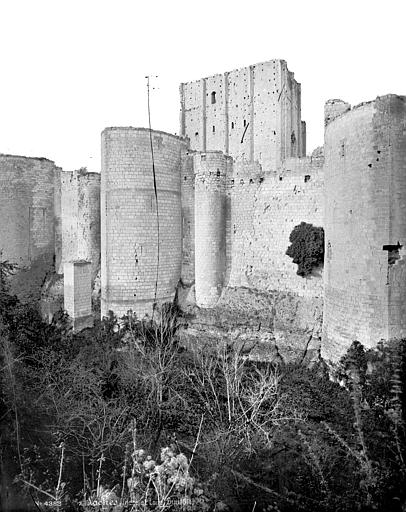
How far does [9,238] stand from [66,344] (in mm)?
9528

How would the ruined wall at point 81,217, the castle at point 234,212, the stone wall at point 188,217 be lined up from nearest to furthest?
the castle at point 234,212, the stone wall at point 188,217, the ruined wall at point 81,217

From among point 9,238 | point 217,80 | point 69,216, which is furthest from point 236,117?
point 9,238

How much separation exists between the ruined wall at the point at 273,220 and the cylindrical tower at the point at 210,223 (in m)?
0.49

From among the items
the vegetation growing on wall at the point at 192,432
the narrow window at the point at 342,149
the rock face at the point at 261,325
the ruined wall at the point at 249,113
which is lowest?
the vegetation growing on wall at the point at 192,432

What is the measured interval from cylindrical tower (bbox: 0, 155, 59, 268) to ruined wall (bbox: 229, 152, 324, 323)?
11.0 m

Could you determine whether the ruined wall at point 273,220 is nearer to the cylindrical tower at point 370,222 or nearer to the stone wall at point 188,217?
the stone wall at point 188,217

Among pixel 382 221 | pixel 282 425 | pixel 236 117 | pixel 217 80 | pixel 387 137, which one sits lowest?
pixel 282 425

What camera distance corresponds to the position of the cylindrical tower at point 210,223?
15016mm

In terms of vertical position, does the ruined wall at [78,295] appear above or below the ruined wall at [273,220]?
below

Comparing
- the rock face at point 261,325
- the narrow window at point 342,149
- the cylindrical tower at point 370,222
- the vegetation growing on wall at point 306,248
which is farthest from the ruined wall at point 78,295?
the narrow window at point 342,149

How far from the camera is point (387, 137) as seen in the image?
28.6 feet

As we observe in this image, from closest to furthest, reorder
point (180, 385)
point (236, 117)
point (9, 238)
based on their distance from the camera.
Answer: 1. point (180, 385)
2. point (9, 238)
3. point (236, 117)

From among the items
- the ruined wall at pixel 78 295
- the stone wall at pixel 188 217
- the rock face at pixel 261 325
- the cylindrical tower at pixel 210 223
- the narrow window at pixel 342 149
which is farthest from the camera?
the ruined wall at pixel 78 295

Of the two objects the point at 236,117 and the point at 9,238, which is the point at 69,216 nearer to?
the point at 9,238
